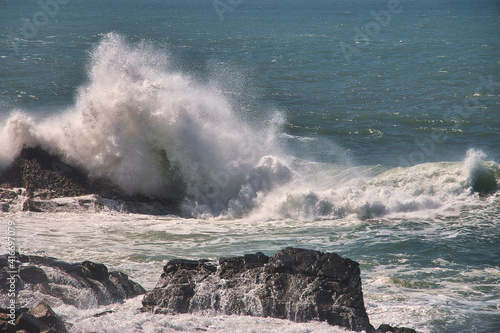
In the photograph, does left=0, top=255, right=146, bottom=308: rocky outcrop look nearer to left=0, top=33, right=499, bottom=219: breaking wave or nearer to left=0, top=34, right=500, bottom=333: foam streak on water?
left=0, top=34, right=500, bottom=333: foam streak on water

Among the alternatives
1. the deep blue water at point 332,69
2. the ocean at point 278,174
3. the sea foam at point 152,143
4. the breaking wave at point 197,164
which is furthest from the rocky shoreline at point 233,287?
the deep blue water at point 332,69

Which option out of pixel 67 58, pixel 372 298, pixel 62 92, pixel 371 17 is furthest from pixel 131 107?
pixel 371 17

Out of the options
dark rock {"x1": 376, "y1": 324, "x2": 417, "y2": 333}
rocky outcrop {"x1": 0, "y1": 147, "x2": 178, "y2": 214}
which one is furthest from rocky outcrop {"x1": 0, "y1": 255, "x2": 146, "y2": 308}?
rocky outcrop {"x1": 0, "y1": 147, "x2": 178, "y2": 214}

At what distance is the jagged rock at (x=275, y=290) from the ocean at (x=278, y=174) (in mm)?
301

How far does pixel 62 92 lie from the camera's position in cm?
3055

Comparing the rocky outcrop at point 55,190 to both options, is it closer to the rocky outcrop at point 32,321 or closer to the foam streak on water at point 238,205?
the foam streak on water at point 238,205

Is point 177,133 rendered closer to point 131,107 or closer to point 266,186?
point 131,107

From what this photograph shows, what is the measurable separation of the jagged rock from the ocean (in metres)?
0.30

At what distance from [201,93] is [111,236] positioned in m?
8.88

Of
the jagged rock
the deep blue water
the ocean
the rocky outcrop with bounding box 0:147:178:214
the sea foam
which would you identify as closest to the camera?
the jagged rock

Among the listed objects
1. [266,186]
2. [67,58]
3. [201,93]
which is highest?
[67,58]

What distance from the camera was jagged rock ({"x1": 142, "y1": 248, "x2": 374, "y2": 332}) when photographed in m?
8.91

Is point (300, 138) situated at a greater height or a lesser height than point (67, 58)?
lesser

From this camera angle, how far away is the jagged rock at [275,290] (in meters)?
8.91
